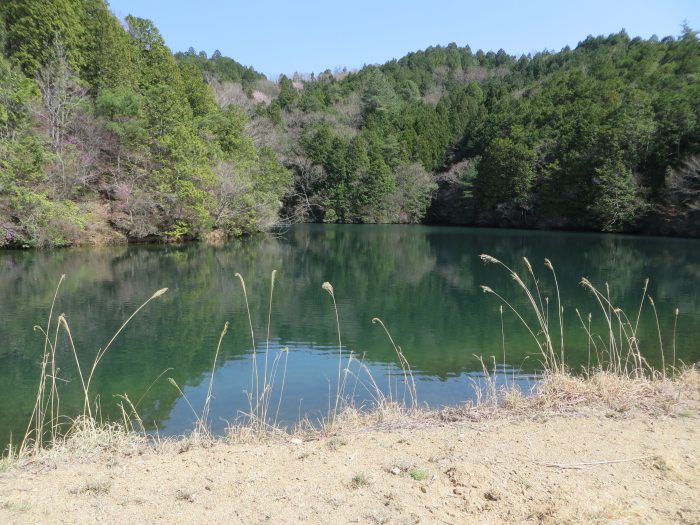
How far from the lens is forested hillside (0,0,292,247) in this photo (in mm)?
23719

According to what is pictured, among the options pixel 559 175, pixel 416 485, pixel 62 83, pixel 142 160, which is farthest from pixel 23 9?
pixel 559 175

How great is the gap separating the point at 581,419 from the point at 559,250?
87.0 feet

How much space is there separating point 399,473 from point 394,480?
0.10 m

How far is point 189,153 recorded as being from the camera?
30.4 metres

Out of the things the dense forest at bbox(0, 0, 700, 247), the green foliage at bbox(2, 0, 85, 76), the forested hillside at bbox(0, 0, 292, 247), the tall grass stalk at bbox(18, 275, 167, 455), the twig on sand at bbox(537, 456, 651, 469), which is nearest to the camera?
the twig on sand at bbox(537, 456, 651, 469)

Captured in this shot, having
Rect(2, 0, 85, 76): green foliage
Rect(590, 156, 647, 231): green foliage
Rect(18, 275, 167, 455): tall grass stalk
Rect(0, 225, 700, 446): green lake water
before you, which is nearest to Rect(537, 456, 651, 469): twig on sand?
Rect(18, 275, 167, 455): tall grass stalk

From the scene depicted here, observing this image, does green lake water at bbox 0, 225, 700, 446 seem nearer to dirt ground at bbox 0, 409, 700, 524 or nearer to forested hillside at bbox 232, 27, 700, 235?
dirt ground at bbox 0, 409, 700, 524

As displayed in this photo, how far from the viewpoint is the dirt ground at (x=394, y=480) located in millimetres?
3006

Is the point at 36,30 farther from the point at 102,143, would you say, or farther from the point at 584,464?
the point at 584,464

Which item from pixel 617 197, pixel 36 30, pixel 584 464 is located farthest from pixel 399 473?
pixel 617 197

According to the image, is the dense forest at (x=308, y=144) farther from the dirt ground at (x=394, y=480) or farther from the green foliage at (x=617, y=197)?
the dirt ground at (x=394, y=480)

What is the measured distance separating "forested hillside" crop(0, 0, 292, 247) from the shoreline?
22.8 m

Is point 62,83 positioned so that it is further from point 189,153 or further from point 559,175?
point 559,175

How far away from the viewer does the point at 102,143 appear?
29188mm
